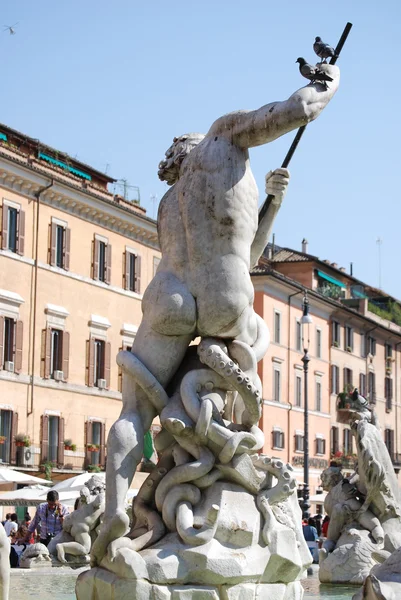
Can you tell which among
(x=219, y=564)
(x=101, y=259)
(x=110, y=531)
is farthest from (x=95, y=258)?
(x=219, y=564)

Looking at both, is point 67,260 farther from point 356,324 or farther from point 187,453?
point 187,453

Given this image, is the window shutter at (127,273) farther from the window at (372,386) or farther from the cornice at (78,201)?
the window at (372,386)

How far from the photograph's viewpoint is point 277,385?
2566 inches

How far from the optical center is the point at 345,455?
70.9 metres

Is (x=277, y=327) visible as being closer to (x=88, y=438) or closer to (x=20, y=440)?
(x=88, y=438)

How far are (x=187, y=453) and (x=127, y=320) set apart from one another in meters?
44.3

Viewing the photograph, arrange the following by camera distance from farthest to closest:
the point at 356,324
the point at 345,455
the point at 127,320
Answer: the point at 356,324 → the point at 345,455 → the point at 127,320

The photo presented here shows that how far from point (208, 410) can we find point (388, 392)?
77898 mm

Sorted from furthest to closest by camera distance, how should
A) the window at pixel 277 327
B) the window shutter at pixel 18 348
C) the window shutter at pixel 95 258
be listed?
the window at pixel 277 327 < the window shutter at pixel 95 258 < the window shutter at pixel 18 348

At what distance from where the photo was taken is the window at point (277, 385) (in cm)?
6456

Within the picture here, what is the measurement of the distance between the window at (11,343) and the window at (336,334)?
3180cm

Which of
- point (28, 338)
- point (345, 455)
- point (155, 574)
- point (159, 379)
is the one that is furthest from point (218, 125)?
point (345, 455)

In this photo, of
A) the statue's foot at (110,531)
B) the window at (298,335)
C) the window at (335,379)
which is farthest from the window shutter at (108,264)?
the statue's foot at (110,531)

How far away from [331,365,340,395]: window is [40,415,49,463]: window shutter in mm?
31160
